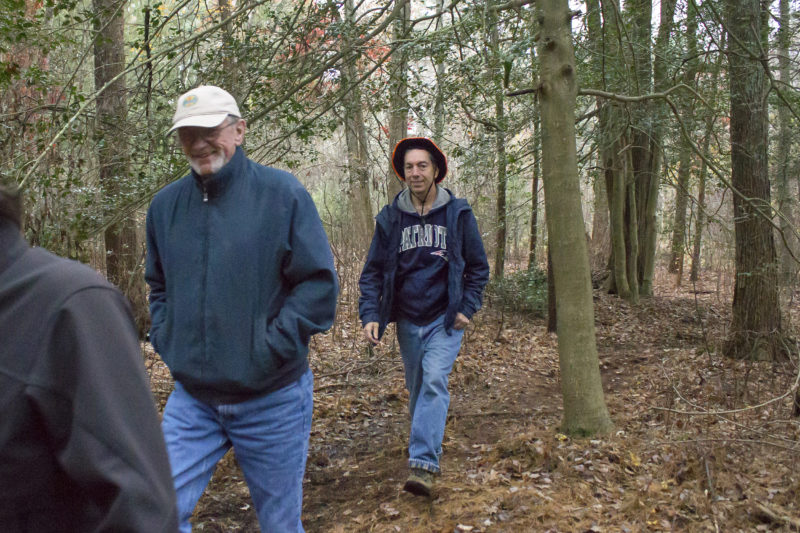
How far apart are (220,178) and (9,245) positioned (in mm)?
1479

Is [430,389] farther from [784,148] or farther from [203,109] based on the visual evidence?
[784,148]

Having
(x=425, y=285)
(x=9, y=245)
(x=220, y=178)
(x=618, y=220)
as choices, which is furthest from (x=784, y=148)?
(x=9, y=245)

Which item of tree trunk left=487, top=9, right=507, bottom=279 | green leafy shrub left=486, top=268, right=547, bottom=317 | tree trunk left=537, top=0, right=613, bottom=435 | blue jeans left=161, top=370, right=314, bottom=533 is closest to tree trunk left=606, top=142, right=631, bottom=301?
green leafy shrub left=486, top=268, right=547, bottom=317

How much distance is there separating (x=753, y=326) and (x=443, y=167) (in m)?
6.22

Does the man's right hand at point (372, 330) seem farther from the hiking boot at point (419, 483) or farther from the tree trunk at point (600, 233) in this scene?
the tree trunk at point (600, 233)

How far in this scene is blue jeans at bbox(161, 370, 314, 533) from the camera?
2711 millimetres

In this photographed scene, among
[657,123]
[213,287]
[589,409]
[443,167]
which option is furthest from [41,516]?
[657,123]

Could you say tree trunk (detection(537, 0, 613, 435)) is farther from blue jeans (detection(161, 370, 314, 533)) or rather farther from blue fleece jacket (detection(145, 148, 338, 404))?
blue jeans (detection(161, 370, 314, 533))

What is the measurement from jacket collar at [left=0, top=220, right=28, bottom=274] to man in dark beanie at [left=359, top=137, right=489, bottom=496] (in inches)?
130

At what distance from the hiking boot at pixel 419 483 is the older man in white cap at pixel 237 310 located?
1689 mm

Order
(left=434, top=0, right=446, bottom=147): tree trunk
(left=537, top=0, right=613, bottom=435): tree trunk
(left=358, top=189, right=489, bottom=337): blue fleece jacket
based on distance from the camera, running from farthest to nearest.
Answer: (left=434, top=0, right=446, bottom=147): tree trunk → (left=537, top=0, right=613, bottom=435): tree trunk → (left=358, top=189, right=489, bottom=337): blue fleece jacket

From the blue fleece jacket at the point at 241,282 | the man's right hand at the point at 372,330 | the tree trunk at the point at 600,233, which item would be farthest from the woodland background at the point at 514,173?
the tree trunk at the point at 600,233

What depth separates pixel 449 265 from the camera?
4543 mm

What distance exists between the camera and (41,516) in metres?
1.23
